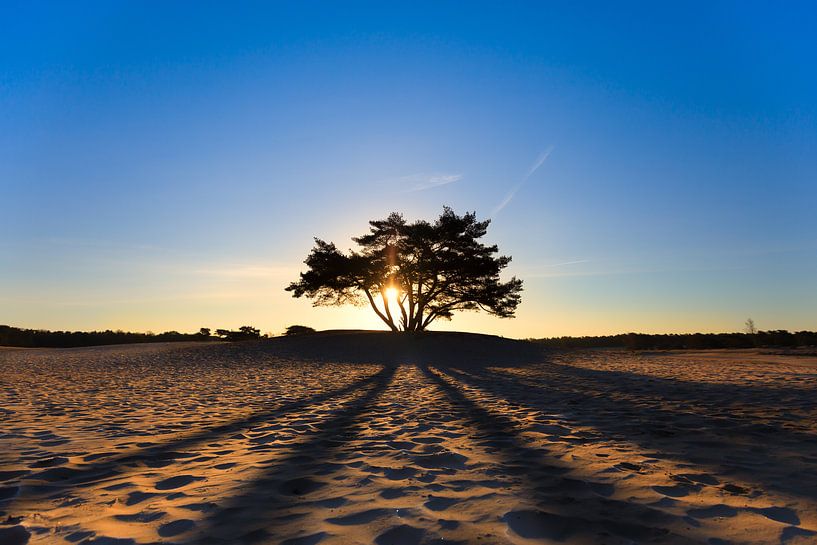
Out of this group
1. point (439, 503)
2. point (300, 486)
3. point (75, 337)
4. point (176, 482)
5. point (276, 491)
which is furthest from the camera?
point (75, 337)

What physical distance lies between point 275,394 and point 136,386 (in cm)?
457

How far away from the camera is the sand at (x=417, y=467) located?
2926 millimetres

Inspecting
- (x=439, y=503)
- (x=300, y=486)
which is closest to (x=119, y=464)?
(x=300, y=486)

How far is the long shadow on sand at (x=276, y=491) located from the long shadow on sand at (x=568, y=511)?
142 centimetres

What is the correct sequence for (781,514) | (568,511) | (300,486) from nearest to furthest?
(781,514) < (568,511) < (300,486)

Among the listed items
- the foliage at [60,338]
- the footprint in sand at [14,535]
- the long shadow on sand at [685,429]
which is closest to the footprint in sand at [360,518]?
the footprint in sand at [14,535]

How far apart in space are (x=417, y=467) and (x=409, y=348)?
876 inches

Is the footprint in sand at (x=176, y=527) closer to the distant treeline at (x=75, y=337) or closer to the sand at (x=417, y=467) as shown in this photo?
the sand at (x=417, y=467)

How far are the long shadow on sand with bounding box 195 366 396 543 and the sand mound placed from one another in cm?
1520

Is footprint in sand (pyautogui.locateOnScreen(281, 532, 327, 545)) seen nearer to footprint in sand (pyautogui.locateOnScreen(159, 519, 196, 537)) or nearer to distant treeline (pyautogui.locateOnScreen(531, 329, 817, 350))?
footprint in sand (pyautogui.locateOnScreen(159, 519, 196, 537))

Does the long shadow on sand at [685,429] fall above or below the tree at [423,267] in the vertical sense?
below

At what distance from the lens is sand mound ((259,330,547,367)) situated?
74.1 ft

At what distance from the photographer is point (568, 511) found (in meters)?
3.16

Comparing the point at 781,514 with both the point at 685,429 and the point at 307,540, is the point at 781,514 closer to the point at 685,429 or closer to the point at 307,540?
the point at 685,429
